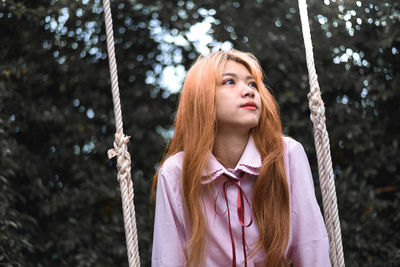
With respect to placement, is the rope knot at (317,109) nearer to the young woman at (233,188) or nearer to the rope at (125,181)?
the young woman at (233,188)

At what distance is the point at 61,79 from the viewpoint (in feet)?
8.95

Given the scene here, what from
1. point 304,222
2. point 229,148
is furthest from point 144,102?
point 304,222

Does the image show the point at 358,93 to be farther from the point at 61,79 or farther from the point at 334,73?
the point at 61,79

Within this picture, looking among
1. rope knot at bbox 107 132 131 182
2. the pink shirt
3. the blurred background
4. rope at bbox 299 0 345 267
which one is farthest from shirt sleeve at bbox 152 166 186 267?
the blurred background

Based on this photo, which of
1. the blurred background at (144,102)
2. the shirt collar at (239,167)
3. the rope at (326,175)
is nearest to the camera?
the rope at (326,175)

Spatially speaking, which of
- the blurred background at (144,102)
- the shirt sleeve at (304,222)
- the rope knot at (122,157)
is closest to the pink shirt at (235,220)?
the shirt sleeve at (304,222)

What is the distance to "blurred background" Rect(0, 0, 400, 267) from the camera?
2.37 meters

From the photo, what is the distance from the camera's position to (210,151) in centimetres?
138

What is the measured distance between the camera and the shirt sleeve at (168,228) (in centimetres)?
133

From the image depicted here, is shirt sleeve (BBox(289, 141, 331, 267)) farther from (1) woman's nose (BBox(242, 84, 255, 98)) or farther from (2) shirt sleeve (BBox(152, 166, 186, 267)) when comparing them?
(2) shirt sleeve (BBox(152, 166, 186, 267))

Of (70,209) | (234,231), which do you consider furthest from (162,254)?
(70,209)

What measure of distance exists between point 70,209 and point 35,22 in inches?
37.8

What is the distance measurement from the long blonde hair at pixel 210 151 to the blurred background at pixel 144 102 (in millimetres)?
1024

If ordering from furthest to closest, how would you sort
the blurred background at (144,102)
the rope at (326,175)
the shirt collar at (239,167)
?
the blurred background at (144,102)
the shirt collar at (239,167)
the rope at (326,175)
